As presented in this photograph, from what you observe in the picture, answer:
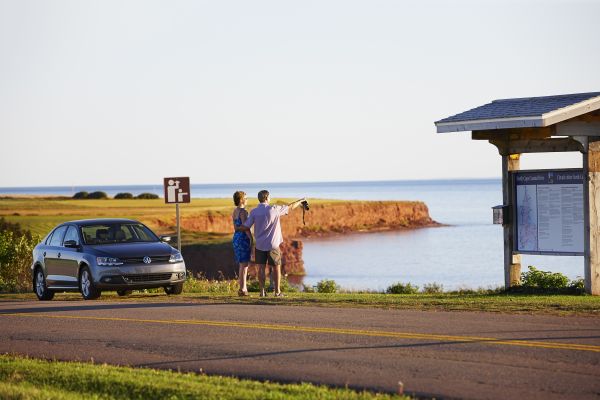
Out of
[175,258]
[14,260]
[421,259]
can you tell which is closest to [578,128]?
[175,258]

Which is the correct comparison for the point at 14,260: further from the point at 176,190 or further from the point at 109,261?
the point at 109,261

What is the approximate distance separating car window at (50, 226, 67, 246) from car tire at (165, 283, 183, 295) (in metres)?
2.60

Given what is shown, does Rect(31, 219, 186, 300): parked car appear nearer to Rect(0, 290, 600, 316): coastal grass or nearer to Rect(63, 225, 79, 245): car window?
Rect(63, 225, 79, 245): car window

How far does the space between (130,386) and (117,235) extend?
37.0 feet

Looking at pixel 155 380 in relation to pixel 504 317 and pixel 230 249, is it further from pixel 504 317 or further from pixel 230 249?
pixel 230 249

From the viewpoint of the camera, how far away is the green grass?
31.6 ft

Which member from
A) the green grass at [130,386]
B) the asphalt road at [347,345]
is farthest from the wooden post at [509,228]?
the green grass at [130,386]

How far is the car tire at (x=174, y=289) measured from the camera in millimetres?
20947

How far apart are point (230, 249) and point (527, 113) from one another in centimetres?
4144

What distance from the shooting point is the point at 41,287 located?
72.3 ft

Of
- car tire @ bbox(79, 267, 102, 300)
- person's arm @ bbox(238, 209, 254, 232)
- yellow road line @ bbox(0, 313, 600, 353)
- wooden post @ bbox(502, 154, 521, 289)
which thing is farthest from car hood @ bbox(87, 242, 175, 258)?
wooden post @ bbox(502, 154, 521, 289)

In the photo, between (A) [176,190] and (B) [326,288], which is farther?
(B) [326,288]

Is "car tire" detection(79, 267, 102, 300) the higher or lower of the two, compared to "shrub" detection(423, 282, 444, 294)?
higher

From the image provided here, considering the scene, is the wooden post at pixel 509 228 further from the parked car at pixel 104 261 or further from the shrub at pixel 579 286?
the parked car at pixel 104 261
